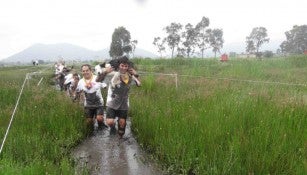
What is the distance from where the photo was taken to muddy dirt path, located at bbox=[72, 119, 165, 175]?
5.92 m

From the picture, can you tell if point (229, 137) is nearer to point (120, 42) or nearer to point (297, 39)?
point (120, 42)

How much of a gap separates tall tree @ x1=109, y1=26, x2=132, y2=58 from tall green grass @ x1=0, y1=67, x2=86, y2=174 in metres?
58.2

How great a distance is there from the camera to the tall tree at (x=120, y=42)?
67.8 metres

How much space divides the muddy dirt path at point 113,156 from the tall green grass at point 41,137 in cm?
26

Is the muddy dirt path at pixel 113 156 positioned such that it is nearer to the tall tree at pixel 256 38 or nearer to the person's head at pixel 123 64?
the person's head at pixel 123 64

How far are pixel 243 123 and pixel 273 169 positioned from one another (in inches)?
48.6

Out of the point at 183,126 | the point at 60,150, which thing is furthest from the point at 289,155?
the point at 60,150

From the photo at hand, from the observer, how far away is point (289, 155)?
472 cm

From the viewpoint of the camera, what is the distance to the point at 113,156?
22.2 ft

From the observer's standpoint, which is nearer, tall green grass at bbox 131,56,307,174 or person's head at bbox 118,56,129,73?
tall green grass at bbox 131,56,307,174

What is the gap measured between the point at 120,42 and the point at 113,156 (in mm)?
62999

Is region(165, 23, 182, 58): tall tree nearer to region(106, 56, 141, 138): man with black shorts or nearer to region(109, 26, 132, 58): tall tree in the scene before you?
region(109, 26, 132, 58): tall tree

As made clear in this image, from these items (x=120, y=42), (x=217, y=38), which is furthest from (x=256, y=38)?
(x=120, y=42)

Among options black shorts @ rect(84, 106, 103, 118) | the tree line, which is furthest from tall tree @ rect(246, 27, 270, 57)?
black shorts @ rect(84, 106, 103, 118)
